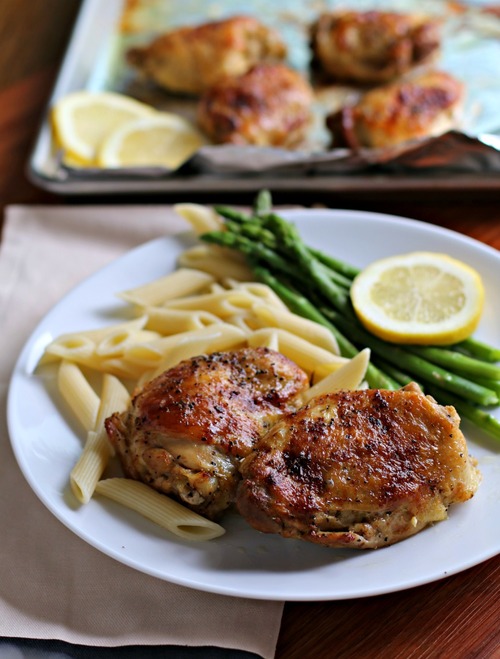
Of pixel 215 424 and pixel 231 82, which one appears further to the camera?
pixel 231 82

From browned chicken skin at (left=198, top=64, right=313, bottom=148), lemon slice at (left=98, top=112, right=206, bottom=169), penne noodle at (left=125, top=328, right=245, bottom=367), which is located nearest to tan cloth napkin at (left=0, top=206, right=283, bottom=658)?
penne noodle at (left=125, top=328, right=245, bottom=367)

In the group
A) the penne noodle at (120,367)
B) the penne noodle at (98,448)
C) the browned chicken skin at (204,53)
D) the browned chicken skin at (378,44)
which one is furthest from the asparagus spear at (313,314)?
the browned chicken skin at (378,44)

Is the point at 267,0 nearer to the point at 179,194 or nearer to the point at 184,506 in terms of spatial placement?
the point at 179,194

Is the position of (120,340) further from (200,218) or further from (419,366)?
(419,366)

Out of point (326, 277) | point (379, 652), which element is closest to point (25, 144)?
point (326, 277)

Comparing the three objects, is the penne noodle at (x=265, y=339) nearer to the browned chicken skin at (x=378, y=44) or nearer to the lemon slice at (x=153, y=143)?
the lemon slice at (x=153, y=143)
